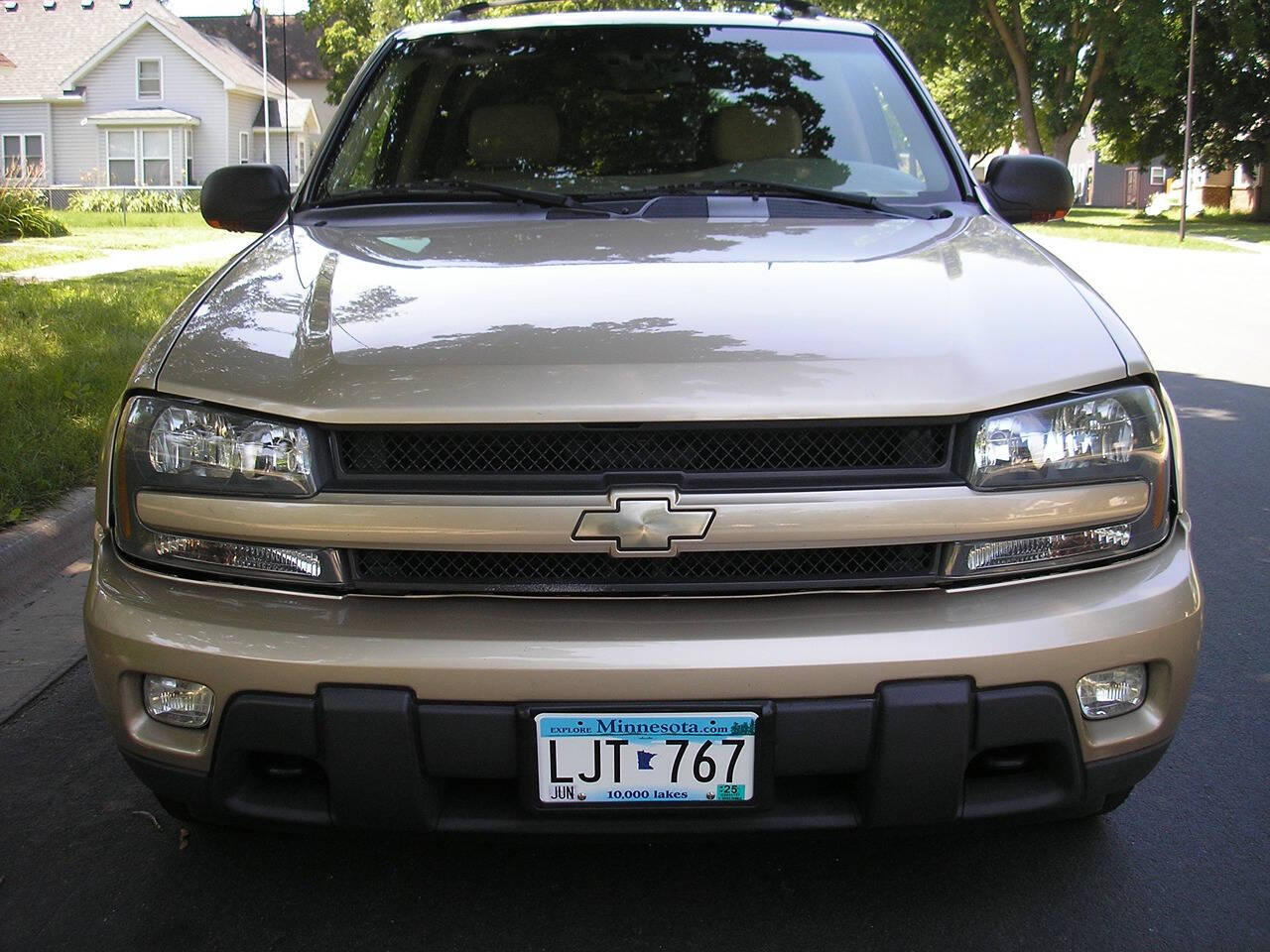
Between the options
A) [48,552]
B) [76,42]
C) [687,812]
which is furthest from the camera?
[76,42]

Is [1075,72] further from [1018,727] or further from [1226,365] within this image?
[1018,727]

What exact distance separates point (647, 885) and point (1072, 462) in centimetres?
112

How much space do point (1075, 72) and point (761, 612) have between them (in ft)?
132

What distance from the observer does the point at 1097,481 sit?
2215mm

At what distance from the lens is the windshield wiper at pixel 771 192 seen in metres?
3.19

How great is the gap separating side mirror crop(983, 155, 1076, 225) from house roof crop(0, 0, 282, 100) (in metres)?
43.4

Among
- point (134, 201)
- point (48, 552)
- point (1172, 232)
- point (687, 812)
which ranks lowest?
point (48, 552)

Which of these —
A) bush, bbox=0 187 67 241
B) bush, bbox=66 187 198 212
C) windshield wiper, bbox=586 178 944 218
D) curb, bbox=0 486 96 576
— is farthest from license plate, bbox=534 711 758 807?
bush, bbox=66 187 198 212

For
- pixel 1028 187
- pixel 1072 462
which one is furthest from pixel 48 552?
pixel 1072 462

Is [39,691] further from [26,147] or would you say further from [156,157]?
[26,147]

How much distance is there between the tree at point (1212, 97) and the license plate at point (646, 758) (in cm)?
3635

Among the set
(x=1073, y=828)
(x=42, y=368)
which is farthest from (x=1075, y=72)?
(x=1073, y=828)

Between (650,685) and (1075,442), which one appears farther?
(1075,442)

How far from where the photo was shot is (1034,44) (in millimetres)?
37375
